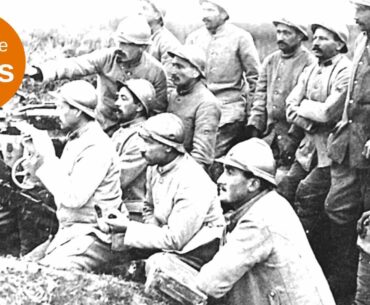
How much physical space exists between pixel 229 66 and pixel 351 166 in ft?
8.70

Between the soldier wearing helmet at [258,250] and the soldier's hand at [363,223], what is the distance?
4.32 feet

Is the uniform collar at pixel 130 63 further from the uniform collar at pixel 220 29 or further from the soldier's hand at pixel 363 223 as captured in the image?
the soldier's hand at pixel 363 223

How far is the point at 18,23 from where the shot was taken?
1441cm

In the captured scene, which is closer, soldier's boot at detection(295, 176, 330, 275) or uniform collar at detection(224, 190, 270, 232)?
uniform collar at detection(224, 190, 270, 232)

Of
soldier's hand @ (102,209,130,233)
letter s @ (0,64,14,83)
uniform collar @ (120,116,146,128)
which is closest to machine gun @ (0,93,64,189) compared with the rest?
letter s @ (0,64,14,83)

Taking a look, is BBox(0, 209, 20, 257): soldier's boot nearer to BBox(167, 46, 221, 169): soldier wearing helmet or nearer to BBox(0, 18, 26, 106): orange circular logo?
BBox(0, 18, 26, 106): orange circular logo

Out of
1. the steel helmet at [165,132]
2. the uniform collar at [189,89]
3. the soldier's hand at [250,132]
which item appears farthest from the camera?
the soldier's hand at [250,132]

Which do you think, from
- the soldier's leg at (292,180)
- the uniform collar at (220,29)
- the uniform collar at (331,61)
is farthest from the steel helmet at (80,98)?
the uniform collar at (220,29)

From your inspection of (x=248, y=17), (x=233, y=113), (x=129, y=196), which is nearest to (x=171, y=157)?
(x=129, y=196)

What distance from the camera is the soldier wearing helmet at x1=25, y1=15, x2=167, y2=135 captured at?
31.6 ft

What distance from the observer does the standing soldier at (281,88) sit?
9164mm

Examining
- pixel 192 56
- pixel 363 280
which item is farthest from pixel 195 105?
pixel 363 280

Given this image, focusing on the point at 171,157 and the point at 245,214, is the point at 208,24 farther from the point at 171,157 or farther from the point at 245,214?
the point at 245,214

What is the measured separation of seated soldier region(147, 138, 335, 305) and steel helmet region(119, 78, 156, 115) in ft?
8.07
